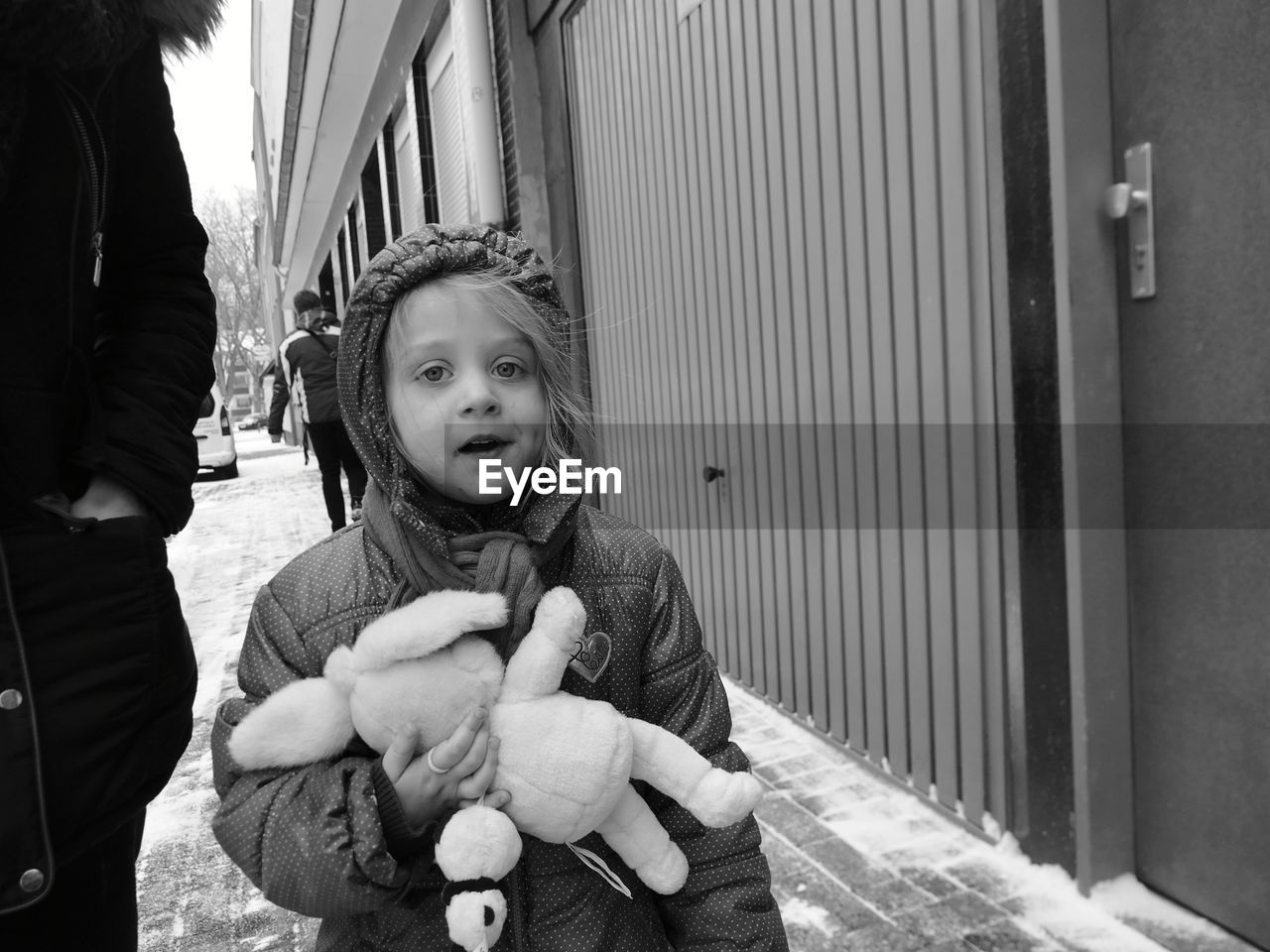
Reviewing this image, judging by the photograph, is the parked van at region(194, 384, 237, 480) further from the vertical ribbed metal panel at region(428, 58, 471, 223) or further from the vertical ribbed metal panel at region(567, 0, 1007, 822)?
the vertical ribbed metal panel at region(567, 0, 1007, 822)

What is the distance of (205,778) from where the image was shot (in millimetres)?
3461

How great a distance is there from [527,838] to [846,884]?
1.45m

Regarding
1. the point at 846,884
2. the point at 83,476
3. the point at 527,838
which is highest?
the point at 83,476

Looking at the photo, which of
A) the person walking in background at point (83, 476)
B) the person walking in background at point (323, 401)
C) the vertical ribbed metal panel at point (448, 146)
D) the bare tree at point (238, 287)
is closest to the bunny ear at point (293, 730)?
the person walking in background at point (83, 476)

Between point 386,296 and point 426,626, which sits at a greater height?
point 386,296

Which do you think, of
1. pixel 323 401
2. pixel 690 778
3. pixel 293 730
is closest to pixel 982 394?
pixel 690 778

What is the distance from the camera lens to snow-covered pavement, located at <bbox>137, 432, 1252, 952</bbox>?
86.7 inches

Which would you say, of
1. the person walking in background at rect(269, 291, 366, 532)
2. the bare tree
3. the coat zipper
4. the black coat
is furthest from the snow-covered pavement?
the bare tree

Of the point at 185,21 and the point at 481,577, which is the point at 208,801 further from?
the point at 185,21

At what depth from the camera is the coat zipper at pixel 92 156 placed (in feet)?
3.86

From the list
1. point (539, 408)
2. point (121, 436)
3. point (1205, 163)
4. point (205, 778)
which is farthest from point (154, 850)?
point (1205, 163)

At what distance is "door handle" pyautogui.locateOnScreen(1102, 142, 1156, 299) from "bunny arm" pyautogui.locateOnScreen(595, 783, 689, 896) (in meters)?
1.63

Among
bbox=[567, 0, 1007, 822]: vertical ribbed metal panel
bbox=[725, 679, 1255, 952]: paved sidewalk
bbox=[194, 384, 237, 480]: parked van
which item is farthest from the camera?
bbox=[194, 384, 237, 480]: parked van

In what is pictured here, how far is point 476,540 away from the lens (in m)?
1.33
